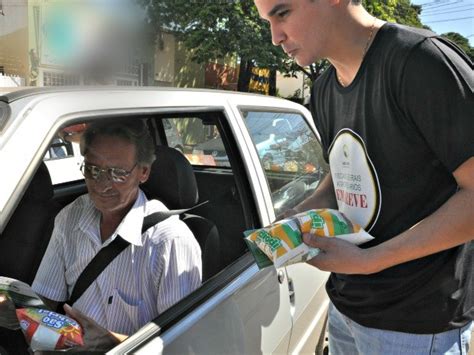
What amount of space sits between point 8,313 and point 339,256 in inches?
39.3

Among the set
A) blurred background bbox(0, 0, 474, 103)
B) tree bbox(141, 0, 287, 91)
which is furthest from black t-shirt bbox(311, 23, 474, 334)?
tree bbox(141, 0, 287, 91)

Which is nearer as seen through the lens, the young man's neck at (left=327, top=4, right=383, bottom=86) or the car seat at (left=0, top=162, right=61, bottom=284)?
the young man's neck at (left=327, top=4, right=383, bottom=86)

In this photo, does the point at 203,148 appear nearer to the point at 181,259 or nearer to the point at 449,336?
the point at 181,259

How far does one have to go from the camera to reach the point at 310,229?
4.14ft

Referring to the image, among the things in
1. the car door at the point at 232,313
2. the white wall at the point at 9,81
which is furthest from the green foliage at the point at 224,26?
the car door at the point at 232,313

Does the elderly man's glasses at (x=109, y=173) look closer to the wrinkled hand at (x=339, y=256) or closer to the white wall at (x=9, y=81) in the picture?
the wrinkled hand at (x=339, y=256)

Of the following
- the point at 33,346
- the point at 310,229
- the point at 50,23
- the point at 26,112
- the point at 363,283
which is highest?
the point at 50,23

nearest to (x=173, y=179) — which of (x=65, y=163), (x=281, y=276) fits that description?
(x=281, y=276)

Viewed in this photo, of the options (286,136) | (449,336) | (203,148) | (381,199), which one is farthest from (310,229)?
(203,148)

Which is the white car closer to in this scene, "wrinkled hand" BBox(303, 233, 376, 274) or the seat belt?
the seat belt

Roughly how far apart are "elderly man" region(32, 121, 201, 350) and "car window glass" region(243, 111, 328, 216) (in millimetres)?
562

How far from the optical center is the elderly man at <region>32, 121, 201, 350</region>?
1522 millimetres

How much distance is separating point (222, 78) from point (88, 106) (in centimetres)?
1880

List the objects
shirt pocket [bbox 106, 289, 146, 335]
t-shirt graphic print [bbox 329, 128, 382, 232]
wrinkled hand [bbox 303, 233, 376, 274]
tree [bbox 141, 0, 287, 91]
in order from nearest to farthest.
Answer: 1. wrinkled hand [bbox 303, 233, 376, 274]
2. t-shirt graphic print [bbox 329, 128, 382, 232]
3. shirt pocket [bbox 106, 289, 146, 335]
4. tree [bbox 141, 0, 287, 91]
